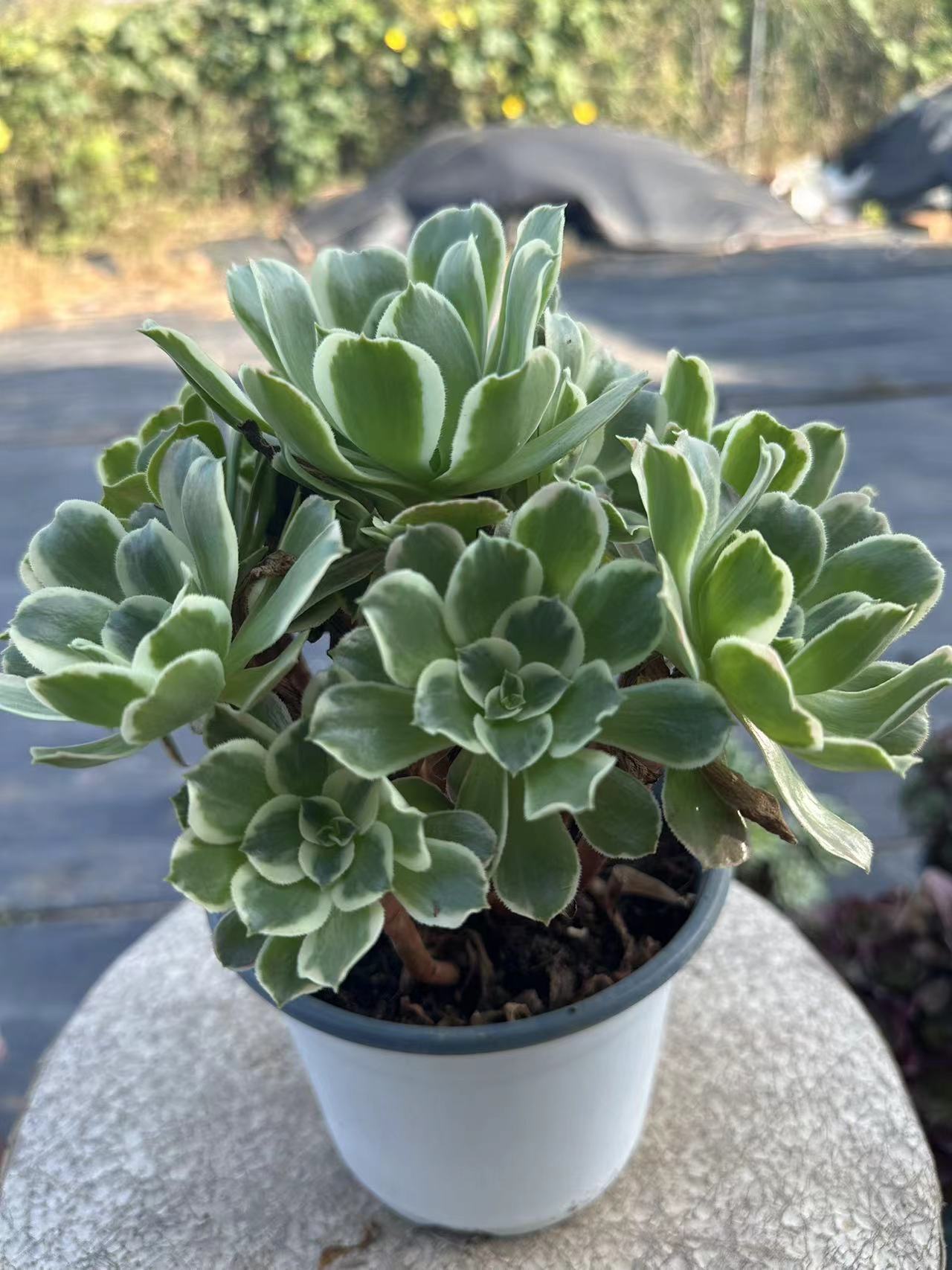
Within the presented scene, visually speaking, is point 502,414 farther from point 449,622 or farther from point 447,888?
point 447,888

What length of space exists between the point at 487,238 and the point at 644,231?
171 inches

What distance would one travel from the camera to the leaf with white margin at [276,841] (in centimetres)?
51

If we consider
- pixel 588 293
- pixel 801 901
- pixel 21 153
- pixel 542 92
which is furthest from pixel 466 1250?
pixel 542 92

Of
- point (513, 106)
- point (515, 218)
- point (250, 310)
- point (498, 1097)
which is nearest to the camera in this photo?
point (250, 310)

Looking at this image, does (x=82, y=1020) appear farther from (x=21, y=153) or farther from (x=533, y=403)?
(x=21, y=153)

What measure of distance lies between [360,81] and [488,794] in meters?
6.13

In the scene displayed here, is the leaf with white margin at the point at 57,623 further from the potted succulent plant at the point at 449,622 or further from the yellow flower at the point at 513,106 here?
the yellow flower at the point at 513,106

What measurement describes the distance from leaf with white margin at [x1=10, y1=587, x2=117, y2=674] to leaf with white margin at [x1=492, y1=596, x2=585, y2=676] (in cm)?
19

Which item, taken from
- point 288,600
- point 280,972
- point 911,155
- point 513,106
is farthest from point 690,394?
point 513,106

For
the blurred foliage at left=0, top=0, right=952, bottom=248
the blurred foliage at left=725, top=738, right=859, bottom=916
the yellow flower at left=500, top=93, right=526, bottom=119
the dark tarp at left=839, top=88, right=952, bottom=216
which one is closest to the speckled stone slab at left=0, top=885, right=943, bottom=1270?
the blurred foliage at left=725, top=738, right=859, bottom=916

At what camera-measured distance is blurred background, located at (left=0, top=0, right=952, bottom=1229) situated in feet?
5.66

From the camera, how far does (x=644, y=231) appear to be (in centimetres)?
461

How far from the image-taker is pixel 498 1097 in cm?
67

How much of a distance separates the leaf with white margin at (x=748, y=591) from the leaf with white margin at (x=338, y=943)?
0.69 feet
